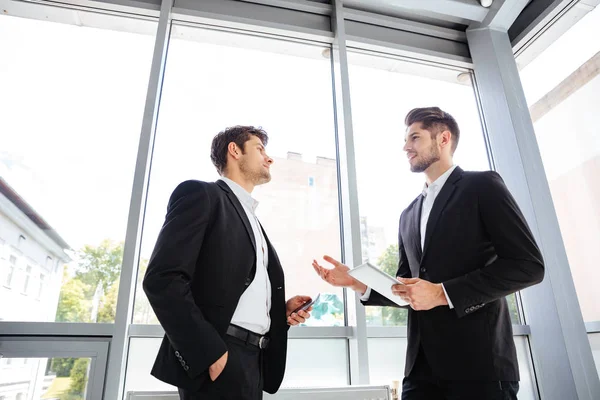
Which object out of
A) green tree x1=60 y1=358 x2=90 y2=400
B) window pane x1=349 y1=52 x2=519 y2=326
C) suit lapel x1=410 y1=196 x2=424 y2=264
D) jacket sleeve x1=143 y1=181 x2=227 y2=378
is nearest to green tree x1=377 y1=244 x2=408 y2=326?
window pane x1=349 y1=52 x2=519 y2=326

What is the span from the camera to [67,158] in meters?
2.51

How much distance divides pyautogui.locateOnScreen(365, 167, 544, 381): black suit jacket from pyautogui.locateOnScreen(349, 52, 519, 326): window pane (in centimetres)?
114

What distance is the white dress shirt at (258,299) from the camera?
4.61 ft

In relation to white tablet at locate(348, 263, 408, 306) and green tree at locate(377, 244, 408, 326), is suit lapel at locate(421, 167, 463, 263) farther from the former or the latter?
green tree at locate(377, 244, 408, 326)

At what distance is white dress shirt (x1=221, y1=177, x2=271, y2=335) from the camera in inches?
55.3

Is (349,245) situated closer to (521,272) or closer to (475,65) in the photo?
(521,272)

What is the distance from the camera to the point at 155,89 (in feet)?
8.63

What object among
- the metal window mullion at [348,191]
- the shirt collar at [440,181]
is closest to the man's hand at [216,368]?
the shirt collar at [440,181]

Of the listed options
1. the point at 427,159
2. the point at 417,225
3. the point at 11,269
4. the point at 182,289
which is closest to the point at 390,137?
the point at 427,159

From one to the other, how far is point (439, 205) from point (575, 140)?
75.6 inches

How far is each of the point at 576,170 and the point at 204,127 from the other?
261 centimetres

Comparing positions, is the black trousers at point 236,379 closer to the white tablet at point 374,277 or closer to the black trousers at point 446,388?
the white tablet at point 374,277

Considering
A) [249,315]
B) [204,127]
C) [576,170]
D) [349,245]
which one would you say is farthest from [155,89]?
[576,170]

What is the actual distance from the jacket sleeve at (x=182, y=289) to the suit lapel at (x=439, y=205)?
2.75 feet
